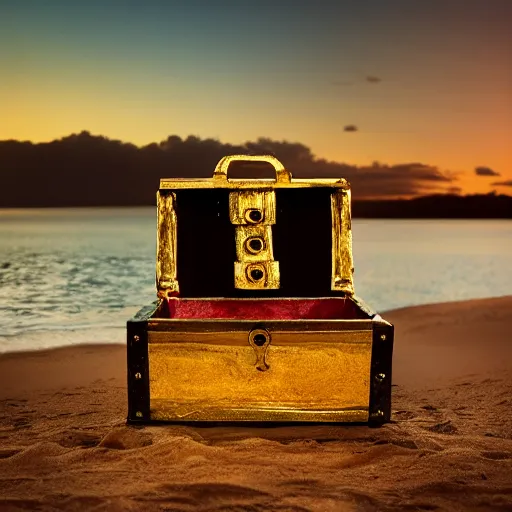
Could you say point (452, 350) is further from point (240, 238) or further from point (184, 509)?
point (184, 509)

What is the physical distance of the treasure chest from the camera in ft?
11.2

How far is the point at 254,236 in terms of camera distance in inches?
186

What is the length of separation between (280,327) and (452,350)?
4.33 metres

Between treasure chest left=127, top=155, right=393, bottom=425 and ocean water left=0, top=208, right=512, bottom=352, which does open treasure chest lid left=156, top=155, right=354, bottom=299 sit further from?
ocean water left=0, top=208, right=512, bottom=352

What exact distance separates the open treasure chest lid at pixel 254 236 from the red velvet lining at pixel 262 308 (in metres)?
0.06

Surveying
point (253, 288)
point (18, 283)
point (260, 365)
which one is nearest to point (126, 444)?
point (260, 365)

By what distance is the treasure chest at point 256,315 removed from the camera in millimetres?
3426

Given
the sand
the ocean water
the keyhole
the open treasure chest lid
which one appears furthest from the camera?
the ocean water

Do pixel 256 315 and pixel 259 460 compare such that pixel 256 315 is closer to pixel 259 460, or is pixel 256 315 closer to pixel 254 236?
pixel 254 236

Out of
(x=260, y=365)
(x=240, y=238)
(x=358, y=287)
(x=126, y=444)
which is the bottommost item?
(x=358, y=287)

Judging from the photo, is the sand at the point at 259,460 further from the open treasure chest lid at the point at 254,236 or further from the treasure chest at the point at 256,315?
the open treasure chest lid at the point at 254,236

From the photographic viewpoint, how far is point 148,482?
2.94m

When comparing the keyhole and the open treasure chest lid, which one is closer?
the keyhole

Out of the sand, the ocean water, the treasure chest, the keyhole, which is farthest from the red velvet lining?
the ocean water
